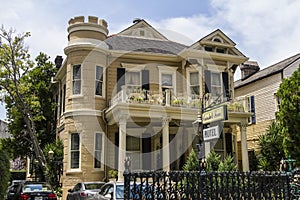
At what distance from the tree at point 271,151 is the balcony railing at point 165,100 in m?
2.33

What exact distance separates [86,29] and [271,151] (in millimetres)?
12555

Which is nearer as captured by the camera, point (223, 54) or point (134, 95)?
point (134, 95)

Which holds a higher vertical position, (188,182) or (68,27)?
(68,27)

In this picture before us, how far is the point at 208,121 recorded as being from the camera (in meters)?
Answer: 9.33

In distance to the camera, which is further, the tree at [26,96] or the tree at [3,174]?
the tree at [26,96]

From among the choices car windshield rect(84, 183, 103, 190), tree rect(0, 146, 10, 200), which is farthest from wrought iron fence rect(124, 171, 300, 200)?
car windshield rect(84, 183, 103, 190)

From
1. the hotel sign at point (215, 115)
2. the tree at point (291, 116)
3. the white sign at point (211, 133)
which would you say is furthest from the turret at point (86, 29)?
the white sign at point (211, 133)

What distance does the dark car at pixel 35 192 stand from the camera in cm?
1445

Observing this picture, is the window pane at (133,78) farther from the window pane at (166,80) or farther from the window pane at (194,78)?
the window pane at (194,78)

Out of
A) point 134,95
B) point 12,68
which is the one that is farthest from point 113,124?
point 12,68

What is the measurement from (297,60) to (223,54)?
579 centimetres

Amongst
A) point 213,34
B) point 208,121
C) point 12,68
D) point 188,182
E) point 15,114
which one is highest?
point 213,34

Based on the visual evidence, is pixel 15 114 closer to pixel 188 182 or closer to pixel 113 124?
pixel 113 124

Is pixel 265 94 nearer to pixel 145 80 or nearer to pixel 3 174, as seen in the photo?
pixel 145 80
